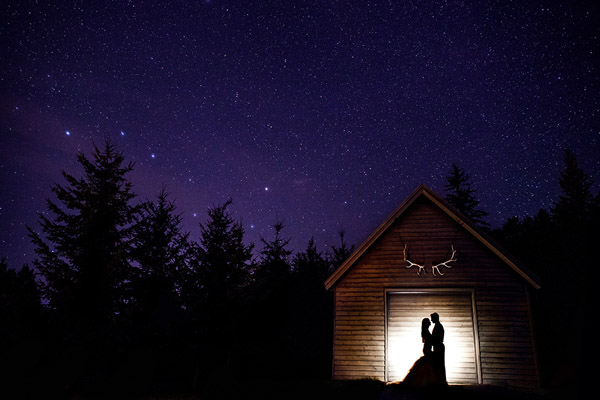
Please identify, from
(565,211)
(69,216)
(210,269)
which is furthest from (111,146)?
(565,211)

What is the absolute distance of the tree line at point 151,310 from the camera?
12031 millimetres

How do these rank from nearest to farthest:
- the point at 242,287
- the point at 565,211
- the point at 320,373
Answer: the point at 242,287 < the point at 320,373 < the point at 565,211

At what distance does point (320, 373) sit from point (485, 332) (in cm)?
1113

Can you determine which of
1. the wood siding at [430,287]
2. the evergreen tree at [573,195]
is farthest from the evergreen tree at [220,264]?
the evergreen tree at [573,195]

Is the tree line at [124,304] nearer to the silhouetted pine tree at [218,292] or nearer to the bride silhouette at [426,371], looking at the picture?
the silhouetted pine tree at [218,292]

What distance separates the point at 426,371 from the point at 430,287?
151 inches

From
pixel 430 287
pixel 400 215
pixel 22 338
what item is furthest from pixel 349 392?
pixel 22 338

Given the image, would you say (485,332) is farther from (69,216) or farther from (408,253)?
(69,216)

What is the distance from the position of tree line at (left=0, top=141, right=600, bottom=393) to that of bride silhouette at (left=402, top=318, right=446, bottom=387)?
3.85m

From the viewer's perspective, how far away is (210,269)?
651 inches

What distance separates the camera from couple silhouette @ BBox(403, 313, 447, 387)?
9461mm

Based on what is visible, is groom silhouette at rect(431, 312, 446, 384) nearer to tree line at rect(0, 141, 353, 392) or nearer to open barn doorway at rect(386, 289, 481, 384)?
open barn doorway at rect(386, 289, 481, 384)

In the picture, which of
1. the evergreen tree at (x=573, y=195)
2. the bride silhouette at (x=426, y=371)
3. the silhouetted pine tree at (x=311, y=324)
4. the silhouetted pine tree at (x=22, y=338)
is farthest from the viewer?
the evergreen tree at (x=573, y=195)

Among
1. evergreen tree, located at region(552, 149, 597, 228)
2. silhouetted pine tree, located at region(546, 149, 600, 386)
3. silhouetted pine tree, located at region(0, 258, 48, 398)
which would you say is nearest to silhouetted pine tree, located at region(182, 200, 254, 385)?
silhouetted pine tree, located at region(0, 258, 48, 398)
